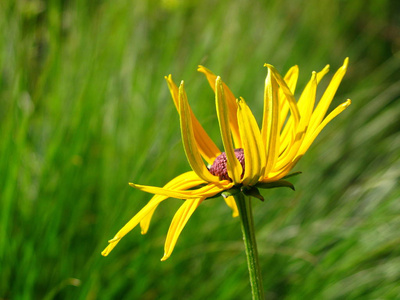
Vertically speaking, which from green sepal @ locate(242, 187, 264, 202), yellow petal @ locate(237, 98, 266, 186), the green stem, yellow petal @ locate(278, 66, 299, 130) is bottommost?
the green stem

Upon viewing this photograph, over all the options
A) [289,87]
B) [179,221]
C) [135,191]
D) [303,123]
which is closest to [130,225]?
[179,221]

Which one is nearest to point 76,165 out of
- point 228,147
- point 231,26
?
point 228,147

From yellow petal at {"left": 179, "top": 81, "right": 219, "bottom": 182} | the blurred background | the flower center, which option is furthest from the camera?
the blurred background

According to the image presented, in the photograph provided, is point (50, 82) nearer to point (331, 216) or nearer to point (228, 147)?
point (331, 216)

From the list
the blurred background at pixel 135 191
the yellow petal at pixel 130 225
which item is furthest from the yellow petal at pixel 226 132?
the blurred background at pixel 135 191

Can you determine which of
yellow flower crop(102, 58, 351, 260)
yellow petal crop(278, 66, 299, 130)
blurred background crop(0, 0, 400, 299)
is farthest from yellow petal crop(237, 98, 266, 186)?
blurred background crop(0, 0, 400, 299)

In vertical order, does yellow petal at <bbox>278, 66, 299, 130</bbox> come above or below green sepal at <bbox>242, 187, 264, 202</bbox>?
above

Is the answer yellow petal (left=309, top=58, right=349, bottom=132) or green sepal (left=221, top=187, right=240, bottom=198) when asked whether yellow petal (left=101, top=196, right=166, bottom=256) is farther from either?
yellow petal (left=309, top=58, right=349, bottom=132)
